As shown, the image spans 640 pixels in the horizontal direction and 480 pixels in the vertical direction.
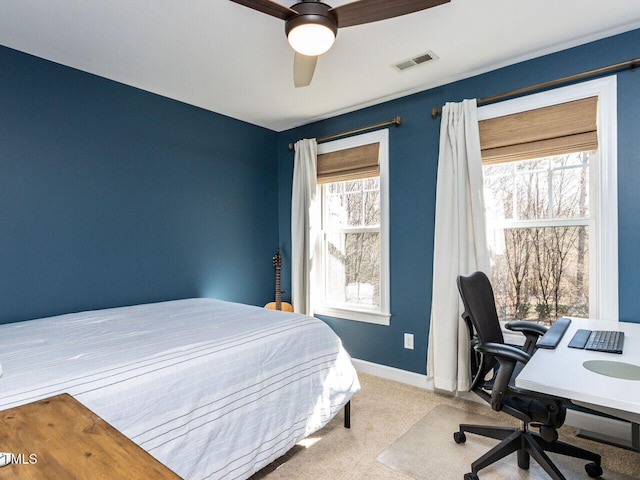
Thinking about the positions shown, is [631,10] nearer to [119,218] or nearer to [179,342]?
[179,342]

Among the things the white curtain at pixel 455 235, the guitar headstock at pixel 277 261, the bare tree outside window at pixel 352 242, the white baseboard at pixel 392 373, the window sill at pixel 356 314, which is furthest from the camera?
the guitar headstock at pixel 277 261

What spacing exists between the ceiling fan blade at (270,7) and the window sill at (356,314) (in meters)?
2.48

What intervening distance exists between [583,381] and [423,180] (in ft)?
6.81

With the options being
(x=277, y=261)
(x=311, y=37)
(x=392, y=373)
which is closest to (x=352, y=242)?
(x=277, y=261)

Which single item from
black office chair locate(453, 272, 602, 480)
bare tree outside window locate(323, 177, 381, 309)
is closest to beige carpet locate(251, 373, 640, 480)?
black office chair locate(453, 272, 602, 480)

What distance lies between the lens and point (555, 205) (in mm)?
2590

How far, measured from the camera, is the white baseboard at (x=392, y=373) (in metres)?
3.11

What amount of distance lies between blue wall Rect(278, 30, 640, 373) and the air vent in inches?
17.6

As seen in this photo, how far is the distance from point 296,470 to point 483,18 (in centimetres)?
272

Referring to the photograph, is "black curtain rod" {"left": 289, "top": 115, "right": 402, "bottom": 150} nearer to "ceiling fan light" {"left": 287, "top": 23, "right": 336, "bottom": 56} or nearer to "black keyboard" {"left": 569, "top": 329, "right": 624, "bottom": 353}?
"ceiling fan light" {"left": 287, "top": 23, "right": 336, "bottom": 56}

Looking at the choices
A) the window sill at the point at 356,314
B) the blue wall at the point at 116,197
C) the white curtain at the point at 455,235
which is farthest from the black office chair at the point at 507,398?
the blue wall at the point at 116,197

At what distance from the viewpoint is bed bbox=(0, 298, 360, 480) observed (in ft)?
4.61

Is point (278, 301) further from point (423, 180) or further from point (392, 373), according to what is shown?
point (423, 180)

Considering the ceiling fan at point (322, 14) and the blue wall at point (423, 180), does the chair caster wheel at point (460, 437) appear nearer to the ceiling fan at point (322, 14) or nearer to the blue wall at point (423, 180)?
the blue wall at point (423, 180)
